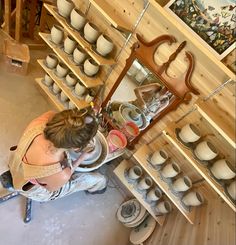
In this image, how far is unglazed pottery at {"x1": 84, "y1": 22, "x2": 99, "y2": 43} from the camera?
1.91 metres

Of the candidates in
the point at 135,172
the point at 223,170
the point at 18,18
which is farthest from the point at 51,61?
the point at 223,170

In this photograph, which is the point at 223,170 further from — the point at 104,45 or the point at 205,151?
the point at 104,45

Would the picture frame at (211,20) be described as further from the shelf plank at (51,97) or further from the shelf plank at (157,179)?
the shelf plank at (51,97)

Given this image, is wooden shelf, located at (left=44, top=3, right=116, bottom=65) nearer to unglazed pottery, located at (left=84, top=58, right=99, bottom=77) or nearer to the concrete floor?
unglazed pottery, located at (left=84, top=58, right=99, bottom=77)

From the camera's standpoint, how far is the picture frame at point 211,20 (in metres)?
1.40

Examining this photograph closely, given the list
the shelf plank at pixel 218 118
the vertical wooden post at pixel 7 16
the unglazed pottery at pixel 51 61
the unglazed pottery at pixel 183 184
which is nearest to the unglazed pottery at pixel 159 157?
the unglazed pottery at pixel 183 184

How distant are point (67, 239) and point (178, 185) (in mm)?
921

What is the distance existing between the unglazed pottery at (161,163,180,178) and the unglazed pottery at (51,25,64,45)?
135 cm

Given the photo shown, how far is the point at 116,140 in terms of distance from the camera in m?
2.03

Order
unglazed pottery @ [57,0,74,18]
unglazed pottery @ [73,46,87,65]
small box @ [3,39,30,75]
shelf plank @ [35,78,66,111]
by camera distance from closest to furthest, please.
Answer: unglazed pottery @ [57,0,74,18], unglazed pottery @ [73,46,87,65], shelf plank @ [35,78,66,111], small box @ [3,39,30,75]

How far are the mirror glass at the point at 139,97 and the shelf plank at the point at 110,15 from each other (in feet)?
0.78

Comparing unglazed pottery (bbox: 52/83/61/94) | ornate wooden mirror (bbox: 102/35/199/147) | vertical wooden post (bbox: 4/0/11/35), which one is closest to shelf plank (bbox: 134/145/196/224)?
ornate wooden mirror (bbox: 102/35/199/147)

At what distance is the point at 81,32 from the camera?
6.64ft

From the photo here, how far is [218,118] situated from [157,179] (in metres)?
0.69
